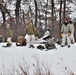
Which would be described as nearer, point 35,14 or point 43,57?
point 43,57

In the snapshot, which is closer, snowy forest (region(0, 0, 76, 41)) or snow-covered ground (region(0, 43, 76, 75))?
snow-covered ground (region(0, 43, 76, 75))

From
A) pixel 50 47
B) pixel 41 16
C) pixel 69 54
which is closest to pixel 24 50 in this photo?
pixel 50 47

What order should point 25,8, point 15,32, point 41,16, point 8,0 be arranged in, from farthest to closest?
point 41,16 → point 25,8 → point 8,0 → point 15,32

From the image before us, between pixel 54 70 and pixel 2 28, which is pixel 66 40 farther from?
pixel 2 28

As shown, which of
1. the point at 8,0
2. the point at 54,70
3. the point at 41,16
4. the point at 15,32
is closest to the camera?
the point at 54,70

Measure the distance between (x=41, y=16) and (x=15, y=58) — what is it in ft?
120

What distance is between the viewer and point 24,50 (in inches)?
671

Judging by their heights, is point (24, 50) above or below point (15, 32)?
above

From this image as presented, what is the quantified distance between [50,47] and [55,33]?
21299 mm

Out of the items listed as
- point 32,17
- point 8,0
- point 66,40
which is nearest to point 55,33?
point 8,0

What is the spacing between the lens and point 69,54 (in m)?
16.2

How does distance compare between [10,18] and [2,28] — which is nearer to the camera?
[2,28]

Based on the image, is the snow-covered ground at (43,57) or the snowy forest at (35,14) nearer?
the snow-covered ground at (43,57)

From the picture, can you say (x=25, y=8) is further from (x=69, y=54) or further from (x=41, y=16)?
(x=69, y=54)
